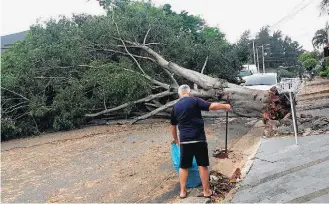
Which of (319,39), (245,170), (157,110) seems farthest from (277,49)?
(245,170)

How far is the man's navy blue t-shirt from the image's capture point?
169 inches

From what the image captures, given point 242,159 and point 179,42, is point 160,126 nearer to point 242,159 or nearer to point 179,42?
point 179,42

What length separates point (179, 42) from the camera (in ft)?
39.7

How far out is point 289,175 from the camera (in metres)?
4.40

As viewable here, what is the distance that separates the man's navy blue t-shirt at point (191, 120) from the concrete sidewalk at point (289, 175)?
835mm

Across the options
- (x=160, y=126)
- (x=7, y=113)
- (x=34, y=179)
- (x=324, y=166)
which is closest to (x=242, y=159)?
(x=324, y=166)

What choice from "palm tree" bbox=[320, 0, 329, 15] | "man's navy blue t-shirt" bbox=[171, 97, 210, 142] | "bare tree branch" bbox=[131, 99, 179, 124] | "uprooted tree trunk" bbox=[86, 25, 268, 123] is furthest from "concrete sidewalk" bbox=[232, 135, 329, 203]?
"palm tree" bbox=[320, 0, 329, 15]

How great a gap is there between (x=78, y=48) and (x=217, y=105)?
7859 millimetres

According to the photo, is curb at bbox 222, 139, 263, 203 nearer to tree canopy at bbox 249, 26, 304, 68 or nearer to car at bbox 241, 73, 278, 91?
car at bbox 241, 73, 278, 91

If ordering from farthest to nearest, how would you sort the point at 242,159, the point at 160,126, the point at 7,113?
the point at 7,113 < the point at 160,126 < the point at 242,159

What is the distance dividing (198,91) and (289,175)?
5589mm

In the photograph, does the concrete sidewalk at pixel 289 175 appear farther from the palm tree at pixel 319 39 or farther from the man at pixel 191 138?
the palm tree at pixel 319 39

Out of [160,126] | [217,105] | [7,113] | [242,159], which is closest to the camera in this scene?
[217,105]

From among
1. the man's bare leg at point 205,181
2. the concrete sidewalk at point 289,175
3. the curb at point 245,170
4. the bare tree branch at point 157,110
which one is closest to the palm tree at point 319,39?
the bare tree branch at point 157,110
